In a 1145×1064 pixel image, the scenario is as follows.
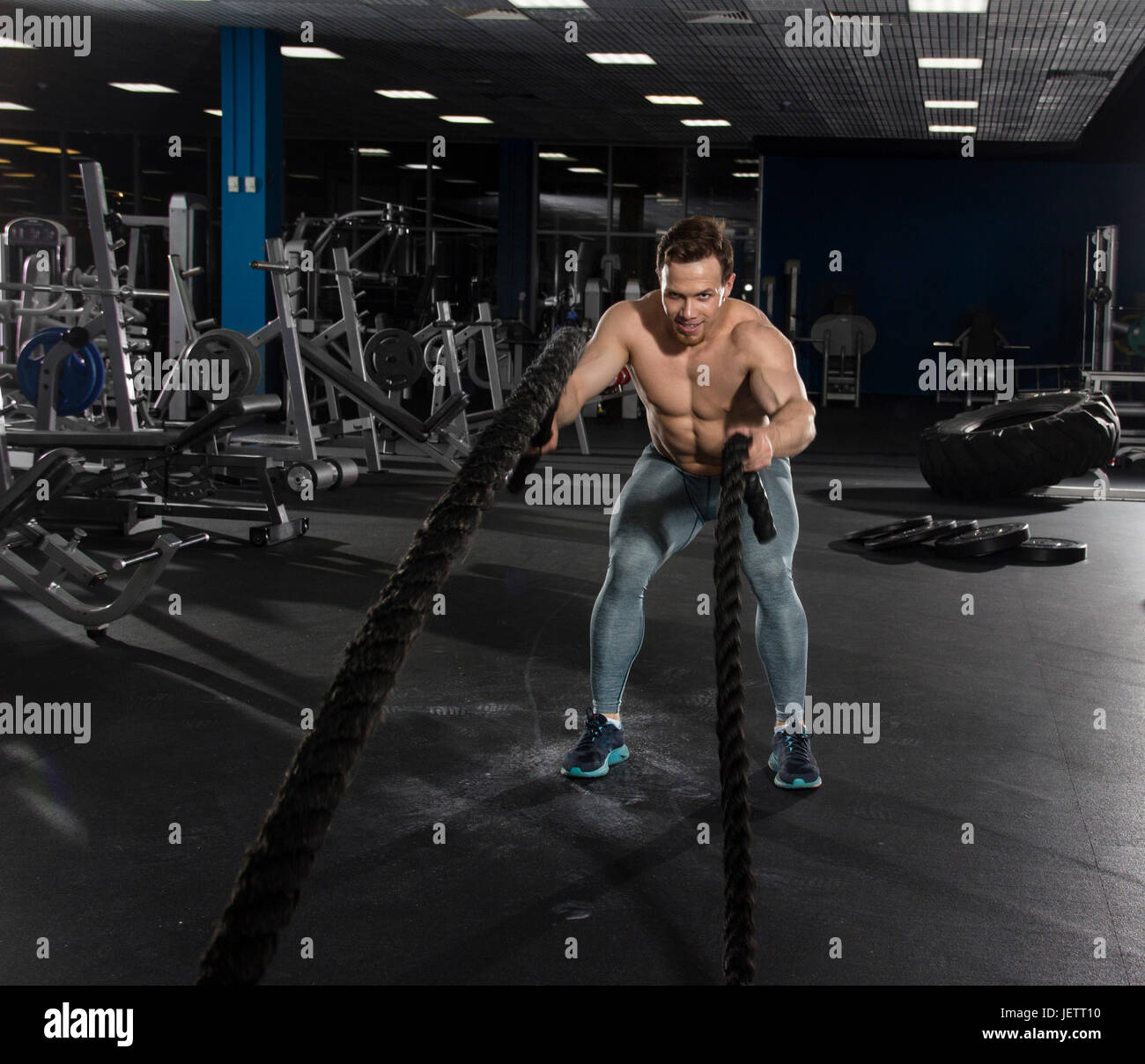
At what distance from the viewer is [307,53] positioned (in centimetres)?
1063

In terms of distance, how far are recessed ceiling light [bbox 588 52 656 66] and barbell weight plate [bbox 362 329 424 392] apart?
12.3ft

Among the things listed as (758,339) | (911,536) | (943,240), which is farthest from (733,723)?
(943,240)

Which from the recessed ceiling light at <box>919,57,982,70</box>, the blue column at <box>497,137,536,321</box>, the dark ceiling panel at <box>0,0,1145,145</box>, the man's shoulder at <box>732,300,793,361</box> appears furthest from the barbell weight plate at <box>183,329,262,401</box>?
the blue column at <box>497,137,536,321</box>

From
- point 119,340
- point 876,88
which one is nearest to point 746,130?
point 876,88

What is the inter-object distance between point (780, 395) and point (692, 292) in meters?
0.26

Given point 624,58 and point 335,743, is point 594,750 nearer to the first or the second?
point 335,743

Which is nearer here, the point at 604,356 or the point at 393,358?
the point at 604,356

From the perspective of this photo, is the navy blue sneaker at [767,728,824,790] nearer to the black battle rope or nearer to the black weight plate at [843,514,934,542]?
the black battle rope

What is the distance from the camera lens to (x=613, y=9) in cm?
859

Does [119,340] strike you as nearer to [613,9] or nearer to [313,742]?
[613,9]

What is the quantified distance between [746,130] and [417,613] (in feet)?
47.2

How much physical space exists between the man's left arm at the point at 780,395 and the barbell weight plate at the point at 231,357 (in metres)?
4.73

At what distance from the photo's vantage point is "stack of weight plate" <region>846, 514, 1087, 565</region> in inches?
201

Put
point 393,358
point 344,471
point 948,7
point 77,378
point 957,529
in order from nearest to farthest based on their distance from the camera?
point 957,529 → point 77,378 → point 344,471 → point 393,358 → point 948,7
